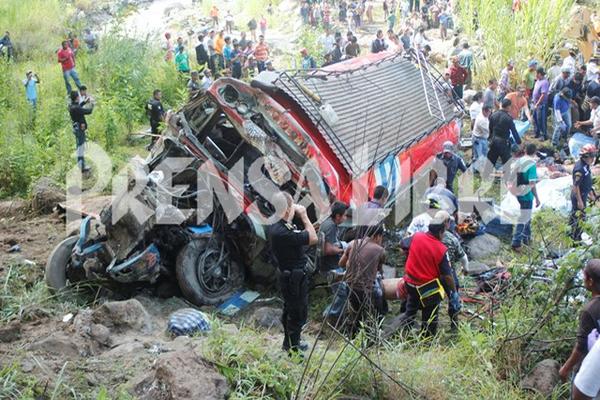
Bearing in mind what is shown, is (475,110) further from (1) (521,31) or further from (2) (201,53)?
(2) (201,53)

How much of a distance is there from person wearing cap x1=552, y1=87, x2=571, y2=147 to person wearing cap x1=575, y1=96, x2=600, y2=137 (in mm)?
234

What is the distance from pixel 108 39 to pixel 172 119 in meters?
10.0

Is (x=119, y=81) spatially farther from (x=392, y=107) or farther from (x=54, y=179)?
(x=392, y=107)

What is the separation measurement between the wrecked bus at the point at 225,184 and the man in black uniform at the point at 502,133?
9.49ft

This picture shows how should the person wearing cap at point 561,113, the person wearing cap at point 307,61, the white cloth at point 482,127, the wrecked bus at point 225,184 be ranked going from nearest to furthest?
the wrecked bus at point 225,184, the white cloth at point 482,127, the person wearing cap at point 561,113, the person wearing cap at point 307,61

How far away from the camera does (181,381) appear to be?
379 cm

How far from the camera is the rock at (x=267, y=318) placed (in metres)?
6.00

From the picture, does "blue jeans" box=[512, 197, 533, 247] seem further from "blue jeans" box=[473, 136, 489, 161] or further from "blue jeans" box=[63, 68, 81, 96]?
"blue jeans" box=[63, 68, 81, 96]

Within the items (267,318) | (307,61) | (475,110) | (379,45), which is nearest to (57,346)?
(267,318)

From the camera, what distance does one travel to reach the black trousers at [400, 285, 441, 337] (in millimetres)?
5578

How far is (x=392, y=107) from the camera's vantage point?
807cm

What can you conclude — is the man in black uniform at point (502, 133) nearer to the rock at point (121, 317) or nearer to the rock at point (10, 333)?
the rock at point (121, 317)

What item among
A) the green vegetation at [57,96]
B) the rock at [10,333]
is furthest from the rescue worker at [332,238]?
the green vegetation at [57,96]

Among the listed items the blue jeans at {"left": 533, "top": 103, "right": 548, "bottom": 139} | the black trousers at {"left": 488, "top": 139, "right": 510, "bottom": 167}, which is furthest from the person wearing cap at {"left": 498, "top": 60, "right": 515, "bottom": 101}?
the black trousers at {"left": 488, "top": 139, "right": 510, "bottom": 167}
